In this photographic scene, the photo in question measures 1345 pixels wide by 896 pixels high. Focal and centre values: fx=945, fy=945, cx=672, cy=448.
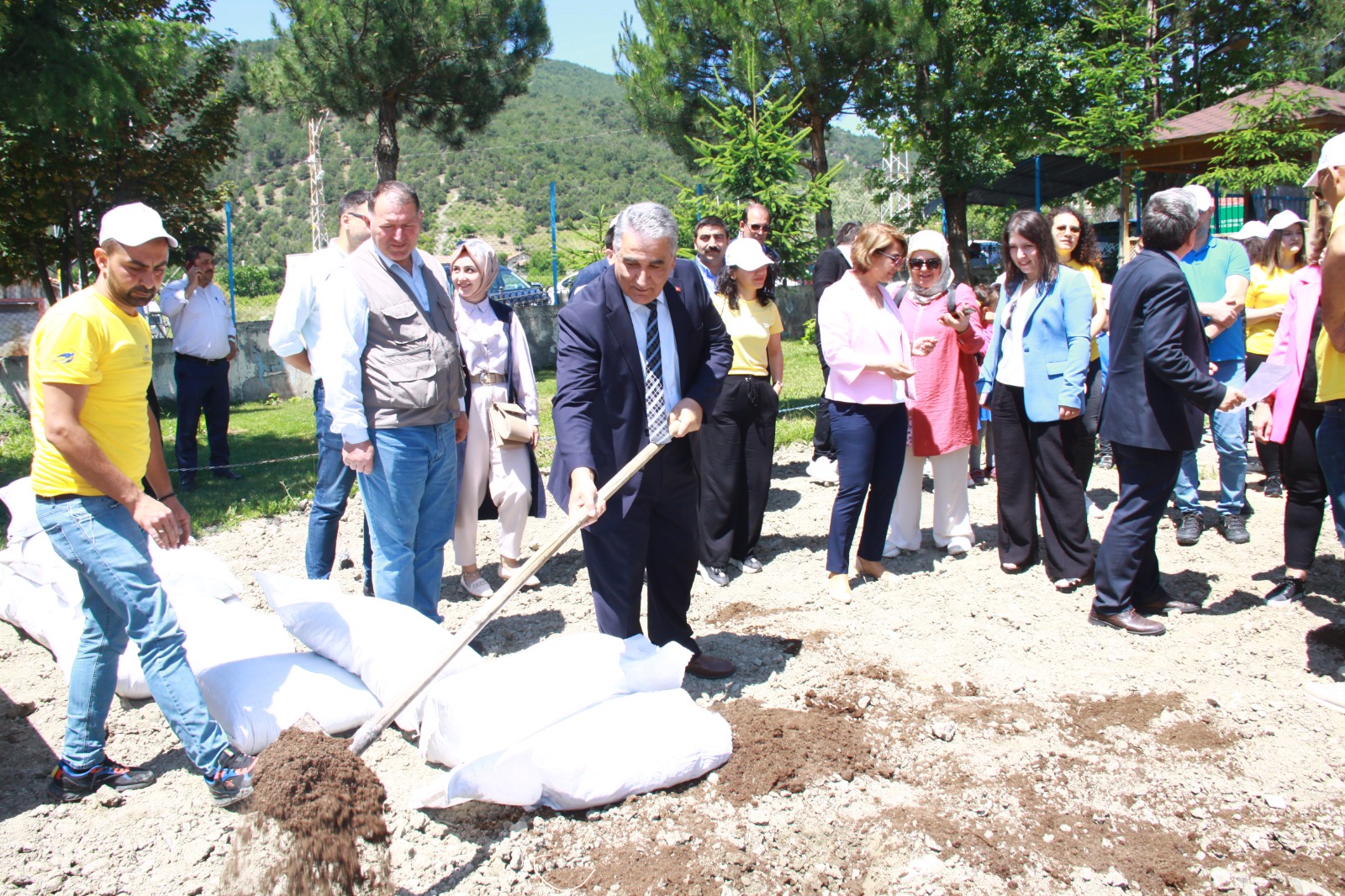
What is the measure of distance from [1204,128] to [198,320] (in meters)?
15.5

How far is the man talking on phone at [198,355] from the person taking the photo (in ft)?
23.6

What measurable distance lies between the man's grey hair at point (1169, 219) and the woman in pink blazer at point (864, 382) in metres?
1.04

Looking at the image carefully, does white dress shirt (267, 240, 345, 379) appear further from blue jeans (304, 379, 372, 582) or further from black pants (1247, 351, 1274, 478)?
black pants (1247, 351, 1274, 478)

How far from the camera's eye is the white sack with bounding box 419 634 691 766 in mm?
2816

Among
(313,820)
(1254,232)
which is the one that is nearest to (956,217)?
(1254,232)

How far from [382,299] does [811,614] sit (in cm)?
236

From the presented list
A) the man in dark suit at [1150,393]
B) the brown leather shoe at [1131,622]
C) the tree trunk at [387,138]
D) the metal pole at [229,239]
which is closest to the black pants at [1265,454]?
the man in dark suit at [1150,393]

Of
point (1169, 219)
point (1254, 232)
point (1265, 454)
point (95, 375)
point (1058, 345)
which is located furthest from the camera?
point (1254, 232)

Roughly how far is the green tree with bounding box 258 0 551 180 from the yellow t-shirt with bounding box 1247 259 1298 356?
14.0 m

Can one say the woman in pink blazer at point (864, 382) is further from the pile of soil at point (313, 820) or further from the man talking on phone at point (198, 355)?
the man talking on phone at point (198, 355)

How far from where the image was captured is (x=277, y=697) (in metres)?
3.14

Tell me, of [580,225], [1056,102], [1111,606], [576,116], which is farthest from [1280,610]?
[576,116]

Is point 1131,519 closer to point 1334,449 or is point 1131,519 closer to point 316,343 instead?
point 1334,449

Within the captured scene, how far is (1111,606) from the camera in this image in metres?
4.09
